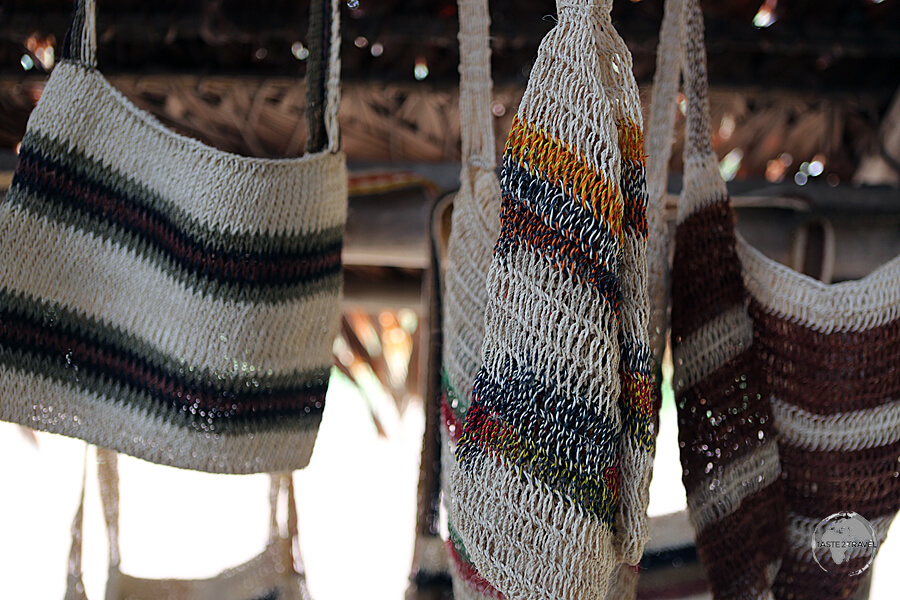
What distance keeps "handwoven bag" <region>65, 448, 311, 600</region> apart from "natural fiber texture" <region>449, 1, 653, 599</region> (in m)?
0.39

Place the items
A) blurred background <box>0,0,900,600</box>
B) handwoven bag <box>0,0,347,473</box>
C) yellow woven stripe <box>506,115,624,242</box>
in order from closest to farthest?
yellow woven stripe <box>506,115,624,242</box> → handwoven bag <box>0,0,347,473</box> → blurred background <box>0,0,900,600</box>

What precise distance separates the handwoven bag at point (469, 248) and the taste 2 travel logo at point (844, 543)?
10.0 inches

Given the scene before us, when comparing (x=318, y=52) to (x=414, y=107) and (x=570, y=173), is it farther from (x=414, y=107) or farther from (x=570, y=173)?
(x=414, y=107)

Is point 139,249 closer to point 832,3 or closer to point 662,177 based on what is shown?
point 662,177

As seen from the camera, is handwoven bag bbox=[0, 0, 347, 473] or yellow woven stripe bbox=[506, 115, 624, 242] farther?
handwoven bag bbox=[0, 0, 347, 473]

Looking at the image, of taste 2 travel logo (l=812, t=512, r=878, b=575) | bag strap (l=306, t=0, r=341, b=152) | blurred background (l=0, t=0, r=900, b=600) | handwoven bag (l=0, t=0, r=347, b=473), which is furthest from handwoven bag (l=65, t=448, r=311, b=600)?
taste 2 travel logo (l=812, t=512, r=878, b=575)

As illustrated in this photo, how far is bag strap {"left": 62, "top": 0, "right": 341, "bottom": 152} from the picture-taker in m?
0.47

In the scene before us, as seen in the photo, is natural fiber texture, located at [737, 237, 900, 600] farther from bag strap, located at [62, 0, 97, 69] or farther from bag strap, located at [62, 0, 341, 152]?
bag strap, located at [62, 0, 97, 69]

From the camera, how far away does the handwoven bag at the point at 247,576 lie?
70 centimetres

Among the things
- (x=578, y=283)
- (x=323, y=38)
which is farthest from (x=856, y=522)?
(x=323, y=38)

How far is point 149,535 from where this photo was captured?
1.24 m

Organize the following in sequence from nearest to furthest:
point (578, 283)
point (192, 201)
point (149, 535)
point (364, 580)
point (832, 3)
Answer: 1. point (578, 283)
2. point (192, 201)
3. point (832, 3)
4. point (149, 535)
5. point (364, 580)

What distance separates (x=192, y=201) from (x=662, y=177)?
0.34 m

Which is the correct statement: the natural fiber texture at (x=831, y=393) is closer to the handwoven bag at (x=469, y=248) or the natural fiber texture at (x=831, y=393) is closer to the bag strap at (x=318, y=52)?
the handwoven bag at (x=469, y=248)
